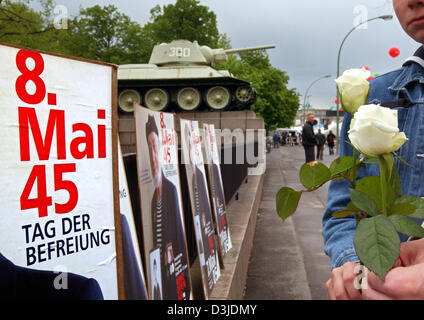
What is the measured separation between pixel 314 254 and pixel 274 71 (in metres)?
44.2

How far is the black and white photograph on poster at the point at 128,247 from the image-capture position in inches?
74.6

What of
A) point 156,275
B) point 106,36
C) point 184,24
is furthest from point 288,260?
point 184,24

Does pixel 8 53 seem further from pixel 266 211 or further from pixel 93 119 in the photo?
pixel 266 211

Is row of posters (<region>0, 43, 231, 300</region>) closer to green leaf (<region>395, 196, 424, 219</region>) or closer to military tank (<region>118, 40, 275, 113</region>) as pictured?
green leaf (<region>395, 196, 424, 219</region>)

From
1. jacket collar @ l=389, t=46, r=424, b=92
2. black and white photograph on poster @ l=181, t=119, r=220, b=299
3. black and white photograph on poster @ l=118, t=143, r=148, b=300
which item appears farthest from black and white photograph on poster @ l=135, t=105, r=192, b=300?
jacket collar @ l=389, t=46, r=424, b=92

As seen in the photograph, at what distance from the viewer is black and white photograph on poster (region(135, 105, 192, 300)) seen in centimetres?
227

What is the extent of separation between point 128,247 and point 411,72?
1413mm

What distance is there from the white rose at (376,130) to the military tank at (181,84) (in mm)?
17080

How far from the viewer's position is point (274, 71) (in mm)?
47719

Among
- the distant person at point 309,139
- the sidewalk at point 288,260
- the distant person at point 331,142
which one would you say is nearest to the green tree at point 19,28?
the distant person at point 309,139

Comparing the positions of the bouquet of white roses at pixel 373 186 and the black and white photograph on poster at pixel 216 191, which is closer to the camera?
the bouquet of white roses at pixel 373 186

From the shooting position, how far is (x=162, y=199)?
99.0 inches

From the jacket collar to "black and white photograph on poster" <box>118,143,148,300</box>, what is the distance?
1211 mm

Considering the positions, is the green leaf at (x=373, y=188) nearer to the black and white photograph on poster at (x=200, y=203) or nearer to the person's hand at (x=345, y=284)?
the person's hand at (x=345, y=284)
